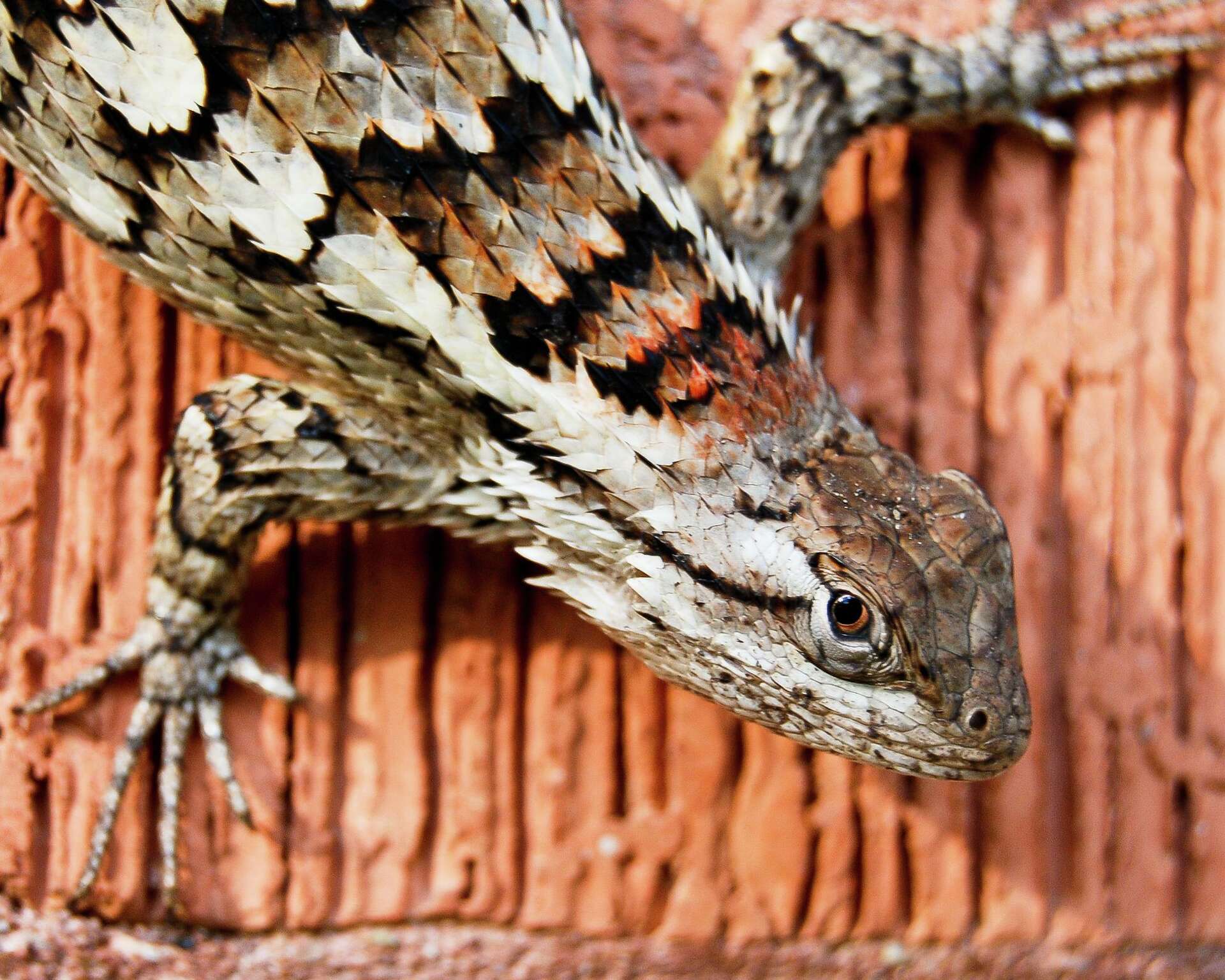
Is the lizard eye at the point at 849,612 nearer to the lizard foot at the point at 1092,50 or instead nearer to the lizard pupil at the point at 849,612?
the lizard pupil at the point at 849,612

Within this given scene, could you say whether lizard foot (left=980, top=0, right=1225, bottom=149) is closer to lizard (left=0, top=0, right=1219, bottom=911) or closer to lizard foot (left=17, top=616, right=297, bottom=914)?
lizard (left=0, top=0, right=1219, bottom=911)

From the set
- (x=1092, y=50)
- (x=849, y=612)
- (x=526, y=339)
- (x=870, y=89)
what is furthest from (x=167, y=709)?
(x=1092, y=50)

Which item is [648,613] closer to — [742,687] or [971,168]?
[742,687]

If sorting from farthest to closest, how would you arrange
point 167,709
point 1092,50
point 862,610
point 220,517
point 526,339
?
1. point 1092,50
2. point 167,709
3. point 220,517
4. point 526,339
5. point 862,610

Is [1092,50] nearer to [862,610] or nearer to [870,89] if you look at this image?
[870,89]

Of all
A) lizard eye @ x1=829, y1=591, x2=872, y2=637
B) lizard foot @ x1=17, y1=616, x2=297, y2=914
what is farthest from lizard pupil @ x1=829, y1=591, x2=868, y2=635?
lizard foot @ x1=17, y1=616, x2=297, y2=914

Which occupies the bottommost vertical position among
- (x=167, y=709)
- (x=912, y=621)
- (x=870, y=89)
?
(x=167, y=709)

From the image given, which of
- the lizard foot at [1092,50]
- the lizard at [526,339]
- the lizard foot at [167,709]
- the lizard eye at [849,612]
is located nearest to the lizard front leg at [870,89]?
the lizard foot at [1092,50]

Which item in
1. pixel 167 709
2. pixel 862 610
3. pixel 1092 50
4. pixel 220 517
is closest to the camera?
pixel 862 610
